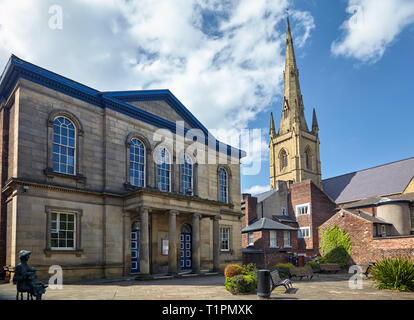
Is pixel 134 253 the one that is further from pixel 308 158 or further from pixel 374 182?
pixel 308 158

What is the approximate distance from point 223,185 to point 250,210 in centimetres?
1164

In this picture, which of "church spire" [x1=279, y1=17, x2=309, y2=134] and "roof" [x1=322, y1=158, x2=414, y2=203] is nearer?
"roof" [x1=322, y1=158, x2=414, y2=203]

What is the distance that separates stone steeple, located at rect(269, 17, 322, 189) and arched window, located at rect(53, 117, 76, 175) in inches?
2304

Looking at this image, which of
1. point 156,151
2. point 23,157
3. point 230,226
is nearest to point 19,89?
point 23,157

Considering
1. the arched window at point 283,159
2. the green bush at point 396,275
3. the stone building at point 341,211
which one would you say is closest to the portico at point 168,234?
the stone building at point 341,211

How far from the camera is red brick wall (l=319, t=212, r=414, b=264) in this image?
92.6ft

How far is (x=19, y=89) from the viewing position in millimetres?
17891

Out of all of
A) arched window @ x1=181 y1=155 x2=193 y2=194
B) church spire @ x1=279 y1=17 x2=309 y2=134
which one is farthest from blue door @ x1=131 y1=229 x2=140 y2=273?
church spire @ x1=279 y1=17 x2=309 y2=134

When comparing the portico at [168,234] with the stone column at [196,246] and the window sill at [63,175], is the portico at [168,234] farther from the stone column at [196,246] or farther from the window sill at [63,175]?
the window sill at [63,175]

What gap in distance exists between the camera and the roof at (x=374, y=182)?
4712 centimetres

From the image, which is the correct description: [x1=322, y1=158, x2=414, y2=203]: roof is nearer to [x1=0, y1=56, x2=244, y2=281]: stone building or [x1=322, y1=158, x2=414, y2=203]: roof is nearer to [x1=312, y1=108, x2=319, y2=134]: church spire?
[x1=312, y1=108, x2=319, y2=134]: church spire

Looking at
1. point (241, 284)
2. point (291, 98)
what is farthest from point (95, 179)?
point (291, 98)
